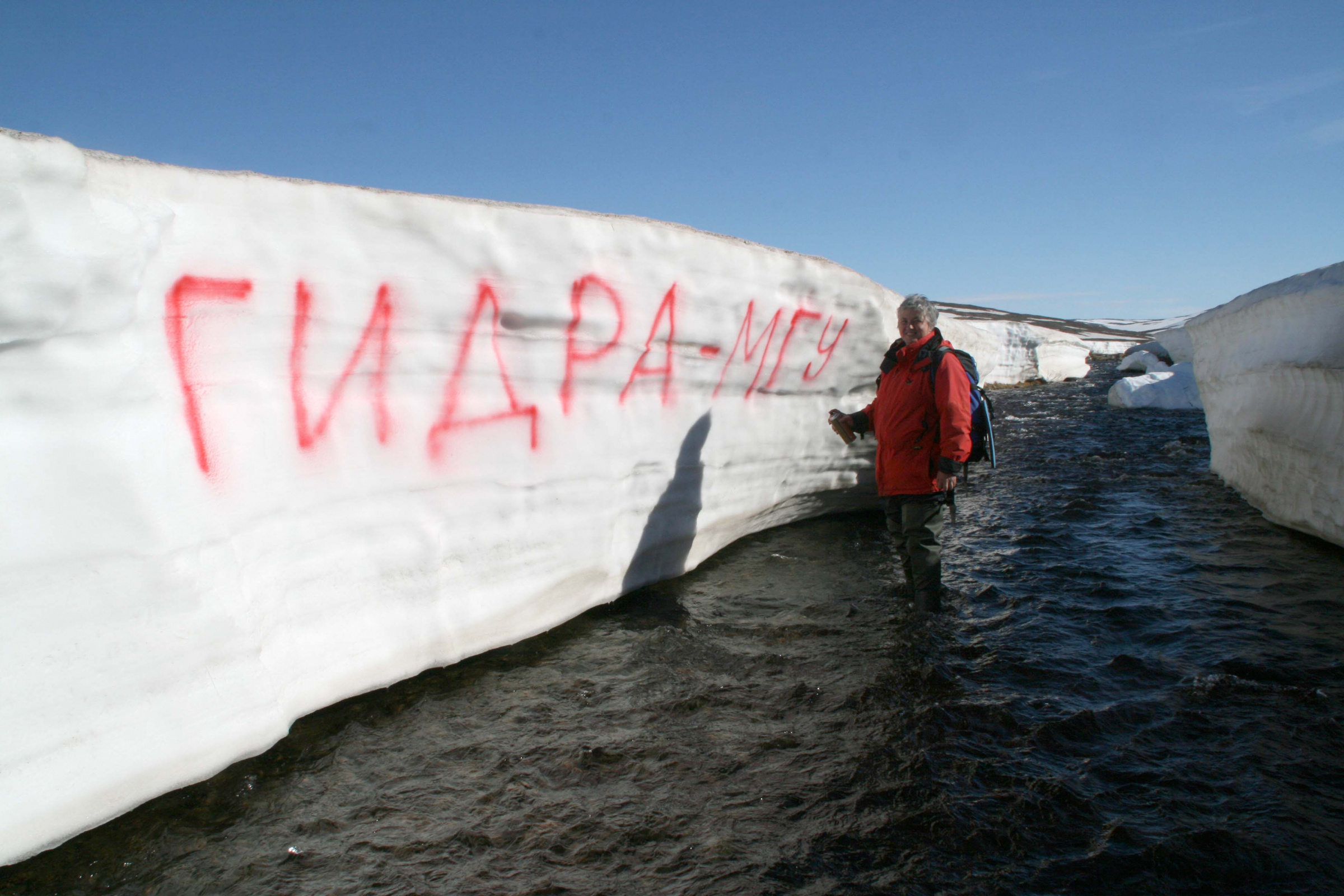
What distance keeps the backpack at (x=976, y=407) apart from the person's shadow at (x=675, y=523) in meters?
1.30

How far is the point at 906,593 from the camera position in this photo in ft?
→ 14.6

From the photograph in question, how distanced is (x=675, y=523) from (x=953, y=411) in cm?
161

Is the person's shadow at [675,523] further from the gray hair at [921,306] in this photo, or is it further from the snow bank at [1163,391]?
the snow bank at [1163,391]

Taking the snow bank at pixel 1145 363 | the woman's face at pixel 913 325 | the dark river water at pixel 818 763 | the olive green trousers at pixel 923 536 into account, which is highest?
the snow bank at pixel 1145 363

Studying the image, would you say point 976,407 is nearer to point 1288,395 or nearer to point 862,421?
point 862,421

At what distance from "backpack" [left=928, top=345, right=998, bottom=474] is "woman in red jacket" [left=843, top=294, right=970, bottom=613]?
19 mm

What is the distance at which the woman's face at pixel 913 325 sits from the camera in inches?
155

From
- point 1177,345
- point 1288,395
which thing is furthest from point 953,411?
point 1177,345

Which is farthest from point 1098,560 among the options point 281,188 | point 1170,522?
point 281,188

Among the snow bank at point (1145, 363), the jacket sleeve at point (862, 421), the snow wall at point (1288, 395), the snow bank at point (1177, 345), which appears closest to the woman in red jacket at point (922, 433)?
the jacket sleeve at point (862, 421)

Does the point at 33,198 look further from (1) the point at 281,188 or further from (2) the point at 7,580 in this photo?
(2) the point at 7,580

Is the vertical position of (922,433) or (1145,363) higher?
(1145,363)

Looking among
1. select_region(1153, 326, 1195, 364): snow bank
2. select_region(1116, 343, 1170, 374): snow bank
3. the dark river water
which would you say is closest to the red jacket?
the dark river water

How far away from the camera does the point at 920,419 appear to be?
397cm
